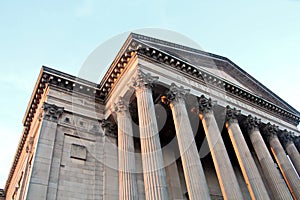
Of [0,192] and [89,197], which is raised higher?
[0,192]

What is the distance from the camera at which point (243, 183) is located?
19.8 metres

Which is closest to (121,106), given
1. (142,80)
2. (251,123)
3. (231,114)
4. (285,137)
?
(142,80)

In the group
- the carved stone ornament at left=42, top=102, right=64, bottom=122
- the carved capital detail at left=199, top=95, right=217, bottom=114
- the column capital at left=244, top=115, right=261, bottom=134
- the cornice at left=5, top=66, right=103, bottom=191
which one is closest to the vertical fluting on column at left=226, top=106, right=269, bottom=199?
the column capital at left=244, top=115, right=261, bottom=134

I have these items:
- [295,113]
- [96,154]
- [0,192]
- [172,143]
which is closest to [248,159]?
[172,143]

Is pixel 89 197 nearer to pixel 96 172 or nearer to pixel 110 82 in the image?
pixel 96 172

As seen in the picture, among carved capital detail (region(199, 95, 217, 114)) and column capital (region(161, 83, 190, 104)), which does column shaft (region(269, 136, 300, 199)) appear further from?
column capital (region(161, 83, 190, 104))

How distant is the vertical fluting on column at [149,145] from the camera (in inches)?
385

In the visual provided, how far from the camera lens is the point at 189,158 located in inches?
455

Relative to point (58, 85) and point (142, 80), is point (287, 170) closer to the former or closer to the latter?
point (142, 80)

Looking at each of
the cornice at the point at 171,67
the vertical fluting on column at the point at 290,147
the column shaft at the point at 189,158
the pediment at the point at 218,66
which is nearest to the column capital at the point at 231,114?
the cornice at the point at 171,67

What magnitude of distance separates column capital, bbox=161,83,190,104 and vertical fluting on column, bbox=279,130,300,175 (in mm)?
10812

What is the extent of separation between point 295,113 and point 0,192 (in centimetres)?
3367

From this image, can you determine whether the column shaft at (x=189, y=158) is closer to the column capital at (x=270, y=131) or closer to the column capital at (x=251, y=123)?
the column capital at (x=251, y=123)

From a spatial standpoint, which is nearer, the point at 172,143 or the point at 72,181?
the point at 72,181
